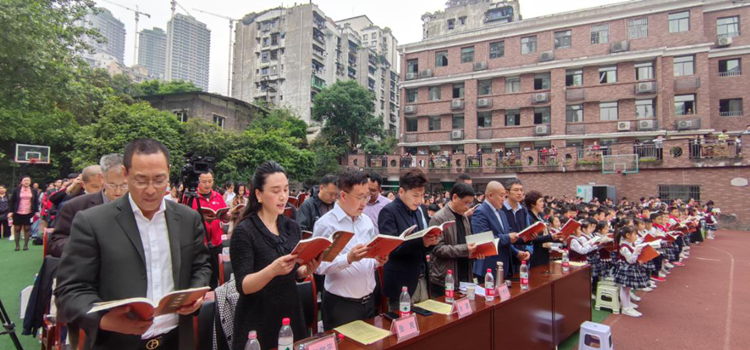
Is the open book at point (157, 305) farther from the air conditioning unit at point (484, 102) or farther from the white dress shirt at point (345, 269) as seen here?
the air conditioning unit at point (484, 102)

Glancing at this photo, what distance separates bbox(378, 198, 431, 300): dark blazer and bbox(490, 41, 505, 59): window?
2211 centimetres

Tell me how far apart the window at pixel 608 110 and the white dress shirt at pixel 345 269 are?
2134 centimetres

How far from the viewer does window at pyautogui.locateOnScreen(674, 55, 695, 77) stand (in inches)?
698

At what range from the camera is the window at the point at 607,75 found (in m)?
19.3

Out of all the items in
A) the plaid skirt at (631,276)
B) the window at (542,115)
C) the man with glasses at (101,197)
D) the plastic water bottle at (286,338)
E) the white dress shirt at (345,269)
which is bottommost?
the plaid skirt at (631,276)

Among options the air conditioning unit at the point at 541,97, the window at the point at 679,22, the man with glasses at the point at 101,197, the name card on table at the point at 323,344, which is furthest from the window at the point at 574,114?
the man with glasses at the point at 101,197

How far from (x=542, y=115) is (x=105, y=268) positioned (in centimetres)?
2281

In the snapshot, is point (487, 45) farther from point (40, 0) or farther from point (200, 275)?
point (200, 275)

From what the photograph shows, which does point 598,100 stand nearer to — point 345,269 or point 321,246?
point 345,269

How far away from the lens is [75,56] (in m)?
12.8

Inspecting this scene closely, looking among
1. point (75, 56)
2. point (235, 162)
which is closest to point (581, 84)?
point (235, 162)

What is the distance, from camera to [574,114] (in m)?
20.2

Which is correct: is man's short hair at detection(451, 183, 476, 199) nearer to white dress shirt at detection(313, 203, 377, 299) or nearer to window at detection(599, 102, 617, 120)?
white dress shirt at detection(313, 203, 377, 299)

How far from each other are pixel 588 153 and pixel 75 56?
21931mm
